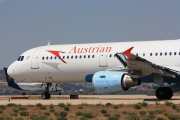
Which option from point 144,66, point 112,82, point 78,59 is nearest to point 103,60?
point 78,59

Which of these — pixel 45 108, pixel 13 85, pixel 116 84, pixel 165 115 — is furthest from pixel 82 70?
pixel 13 85

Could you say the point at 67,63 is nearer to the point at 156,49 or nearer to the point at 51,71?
the point at 51,71

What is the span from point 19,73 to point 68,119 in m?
19.2

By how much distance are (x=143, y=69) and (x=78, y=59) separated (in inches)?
266

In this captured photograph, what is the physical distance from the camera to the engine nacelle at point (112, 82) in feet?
101

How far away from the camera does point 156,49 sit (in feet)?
109

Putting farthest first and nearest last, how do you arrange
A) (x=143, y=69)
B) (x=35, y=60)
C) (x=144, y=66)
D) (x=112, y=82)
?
(x=35, y=60), (x=112, y=82), (x=143, y=69), (x=144, y=66)

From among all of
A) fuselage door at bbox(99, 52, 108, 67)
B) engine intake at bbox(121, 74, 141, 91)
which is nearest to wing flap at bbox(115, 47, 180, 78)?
engine intake at bbox(121, 74, 141, 91)

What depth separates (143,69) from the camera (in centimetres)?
3100

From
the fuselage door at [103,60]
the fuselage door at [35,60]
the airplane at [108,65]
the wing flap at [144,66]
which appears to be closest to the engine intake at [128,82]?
the airplane at [108,65]

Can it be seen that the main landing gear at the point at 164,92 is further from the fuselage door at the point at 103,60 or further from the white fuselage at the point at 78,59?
the fuselage door at the point at 103,60

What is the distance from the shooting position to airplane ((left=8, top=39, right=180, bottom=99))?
31.1m

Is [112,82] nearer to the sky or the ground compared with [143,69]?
nearer to the ground

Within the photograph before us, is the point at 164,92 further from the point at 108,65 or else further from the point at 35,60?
the point at 35,60
